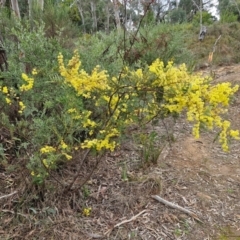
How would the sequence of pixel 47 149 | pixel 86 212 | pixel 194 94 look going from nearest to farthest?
pixel 194 94 → pixel 47 149 → pixel 86 212

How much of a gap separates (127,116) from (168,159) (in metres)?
1.35

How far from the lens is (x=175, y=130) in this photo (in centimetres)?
411

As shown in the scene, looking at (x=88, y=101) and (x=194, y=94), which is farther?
→ (x=88, y=101)

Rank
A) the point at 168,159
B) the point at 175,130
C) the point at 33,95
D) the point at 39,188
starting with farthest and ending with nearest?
the point at 175,130 → the point at 168,159 → the point at 33,95 → the point at 39,188

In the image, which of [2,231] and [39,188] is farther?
[39,188]

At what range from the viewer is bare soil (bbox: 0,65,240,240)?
2.28 metres

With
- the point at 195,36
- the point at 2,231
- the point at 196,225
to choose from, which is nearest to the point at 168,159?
the point at 196,225

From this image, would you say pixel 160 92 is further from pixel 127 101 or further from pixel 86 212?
pixel 86 212

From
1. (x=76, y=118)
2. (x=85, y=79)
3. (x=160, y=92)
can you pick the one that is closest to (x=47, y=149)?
(x=76, y=118)

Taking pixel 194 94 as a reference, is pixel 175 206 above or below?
below

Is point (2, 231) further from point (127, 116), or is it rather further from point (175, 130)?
point (175, 130)

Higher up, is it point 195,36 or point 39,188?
point 195,36

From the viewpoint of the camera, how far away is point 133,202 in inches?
102

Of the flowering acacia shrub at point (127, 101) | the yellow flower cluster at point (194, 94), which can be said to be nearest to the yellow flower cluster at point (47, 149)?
the flowering acacia shrub at point (127, 101)
